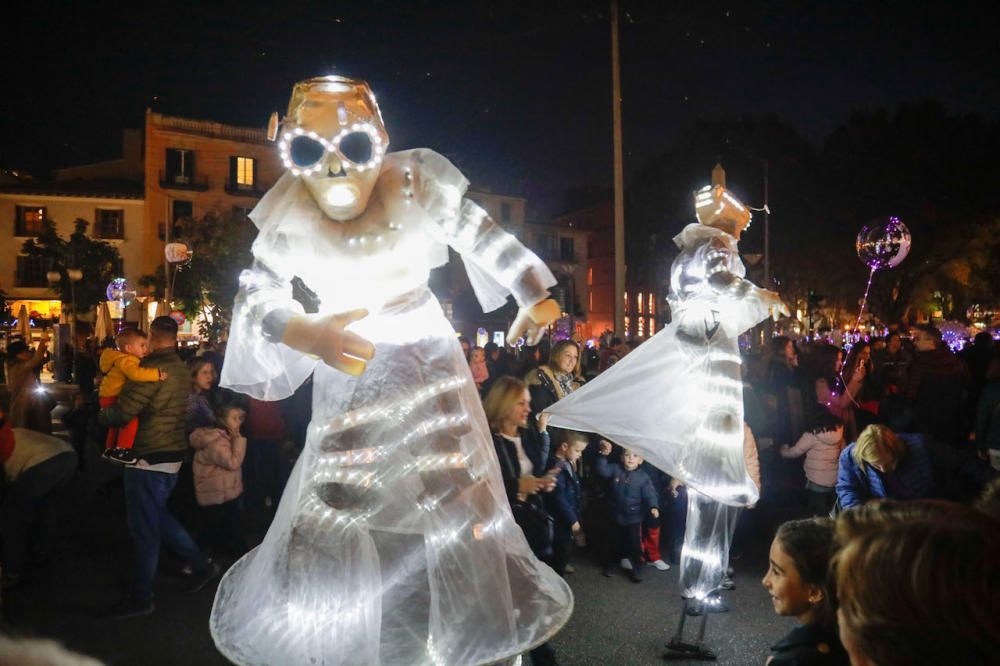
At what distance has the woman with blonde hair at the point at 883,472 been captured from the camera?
4363 mm

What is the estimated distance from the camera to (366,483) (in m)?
2.58

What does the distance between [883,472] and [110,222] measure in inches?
1391

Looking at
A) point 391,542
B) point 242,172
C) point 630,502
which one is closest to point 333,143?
point 391,542

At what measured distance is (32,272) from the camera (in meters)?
32.8

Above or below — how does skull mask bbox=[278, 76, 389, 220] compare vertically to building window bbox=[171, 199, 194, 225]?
below

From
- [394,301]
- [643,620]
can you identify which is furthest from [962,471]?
[394,301]

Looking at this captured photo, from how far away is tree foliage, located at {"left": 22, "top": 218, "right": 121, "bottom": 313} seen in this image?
83.5 ft

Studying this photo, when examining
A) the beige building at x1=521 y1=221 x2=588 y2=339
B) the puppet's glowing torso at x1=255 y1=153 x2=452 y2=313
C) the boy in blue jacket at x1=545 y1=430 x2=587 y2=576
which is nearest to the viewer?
the puppet's glowing torso at x1=255 y1=153 x2=452 y2=313

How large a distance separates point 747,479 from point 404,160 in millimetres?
2530

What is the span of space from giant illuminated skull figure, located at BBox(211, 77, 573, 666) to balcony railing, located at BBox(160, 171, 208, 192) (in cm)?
3280

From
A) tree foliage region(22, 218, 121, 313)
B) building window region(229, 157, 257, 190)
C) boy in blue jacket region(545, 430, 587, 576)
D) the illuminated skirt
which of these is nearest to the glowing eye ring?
the illuminated skirt

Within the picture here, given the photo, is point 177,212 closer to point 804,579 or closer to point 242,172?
Answer: point 242,172

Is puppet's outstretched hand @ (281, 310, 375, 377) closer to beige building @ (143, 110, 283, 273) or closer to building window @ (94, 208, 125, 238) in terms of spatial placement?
beige building @ (143, 110, 283, 273)

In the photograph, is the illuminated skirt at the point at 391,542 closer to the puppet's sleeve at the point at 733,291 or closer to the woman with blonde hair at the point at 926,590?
the woman with blonde hair at the point at 926,590
